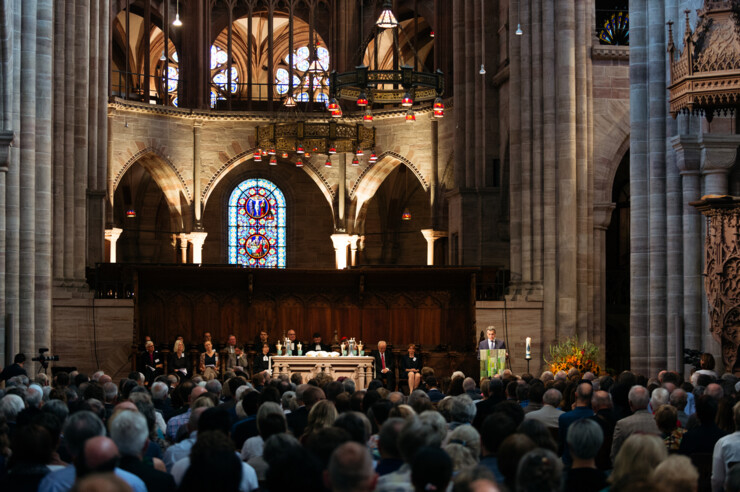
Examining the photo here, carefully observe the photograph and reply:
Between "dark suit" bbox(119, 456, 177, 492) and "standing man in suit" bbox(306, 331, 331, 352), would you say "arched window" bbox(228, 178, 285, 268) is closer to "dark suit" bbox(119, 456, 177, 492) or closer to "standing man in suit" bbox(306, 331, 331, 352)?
"standing man in suit" bbox(306, 331, 331, 352)

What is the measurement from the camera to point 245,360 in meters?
22.4

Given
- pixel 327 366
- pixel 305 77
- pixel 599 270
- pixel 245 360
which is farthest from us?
pixel 305 77

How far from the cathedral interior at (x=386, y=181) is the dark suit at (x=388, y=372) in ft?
4.60

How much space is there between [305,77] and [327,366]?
52.3ft

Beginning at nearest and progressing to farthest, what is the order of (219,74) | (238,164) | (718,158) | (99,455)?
1. (99,455)
2. (718,158)
3. (238,164)
4. (219,74)

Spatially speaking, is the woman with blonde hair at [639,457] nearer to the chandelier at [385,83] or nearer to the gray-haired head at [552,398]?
the gray-haired head at [552,398]

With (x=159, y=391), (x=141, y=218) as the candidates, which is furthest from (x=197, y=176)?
(x=159, y=391)

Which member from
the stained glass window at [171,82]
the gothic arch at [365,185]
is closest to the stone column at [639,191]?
the gothic arch at [365,185]

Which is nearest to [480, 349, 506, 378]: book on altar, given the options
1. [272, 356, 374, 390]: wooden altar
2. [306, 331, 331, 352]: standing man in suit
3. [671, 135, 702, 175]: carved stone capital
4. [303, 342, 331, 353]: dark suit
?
[272, 356, 374, 390]: wooden altar

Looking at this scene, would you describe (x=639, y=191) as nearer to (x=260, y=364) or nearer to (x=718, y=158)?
(x=718, y=158)

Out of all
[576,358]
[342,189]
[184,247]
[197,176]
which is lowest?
[576,358]

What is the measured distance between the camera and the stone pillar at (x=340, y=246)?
35.6 metres

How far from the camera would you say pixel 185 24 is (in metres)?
35.1

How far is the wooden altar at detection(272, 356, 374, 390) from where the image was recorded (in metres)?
21.6
